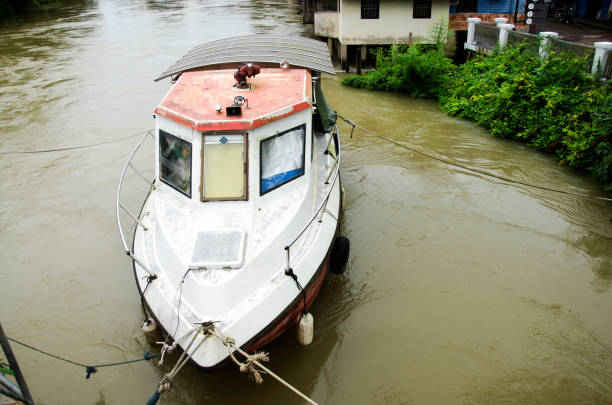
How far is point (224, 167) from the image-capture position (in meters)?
5.47

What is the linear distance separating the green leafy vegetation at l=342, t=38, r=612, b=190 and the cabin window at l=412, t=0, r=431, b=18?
249cm

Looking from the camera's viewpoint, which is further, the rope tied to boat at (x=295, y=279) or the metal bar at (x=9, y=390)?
the rope tied to boat at (x=295, y=279)

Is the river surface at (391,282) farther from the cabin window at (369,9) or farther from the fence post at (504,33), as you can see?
the cabin window at (369,9)

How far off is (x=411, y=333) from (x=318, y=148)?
3.45 metres

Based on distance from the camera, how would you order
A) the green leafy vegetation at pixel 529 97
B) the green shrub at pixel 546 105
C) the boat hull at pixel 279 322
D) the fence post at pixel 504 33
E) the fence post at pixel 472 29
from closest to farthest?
the boat hull at pixel 279 322, the green shrub at pixel 546 105, the green leafy vegetation at pixel 529 97, the fence post at pixel 504 33, the fence post at pixel 472 29

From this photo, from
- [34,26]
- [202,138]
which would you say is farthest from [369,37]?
[34,26]

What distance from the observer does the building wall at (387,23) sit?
16891 millimetres

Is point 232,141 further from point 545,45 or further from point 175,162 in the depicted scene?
point 545,45

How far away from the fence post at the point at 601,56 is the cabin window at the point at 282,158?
8.33m

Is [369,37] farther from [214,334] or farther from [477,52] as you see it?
[214,334]

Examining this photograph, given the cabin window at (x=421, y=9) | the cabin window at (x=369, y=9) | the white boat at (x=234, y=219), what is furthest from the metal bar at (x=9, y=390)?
the cabin window at (x=421, y=9)

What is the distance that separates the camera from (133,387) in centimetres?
536

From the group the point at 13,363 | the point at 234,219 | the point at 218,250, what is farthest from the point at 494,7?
the point at 13,363

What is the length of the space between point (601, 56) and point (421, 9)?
315 inches
